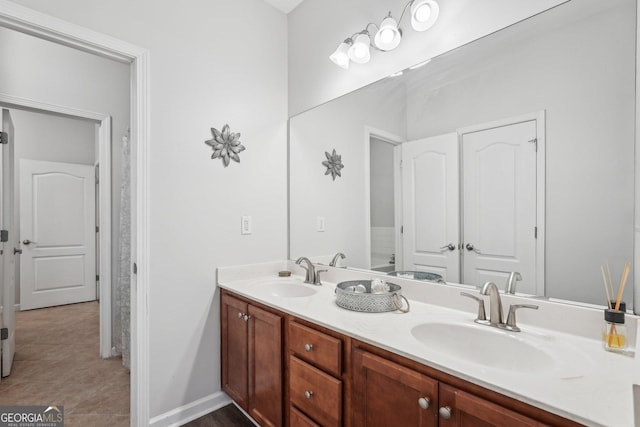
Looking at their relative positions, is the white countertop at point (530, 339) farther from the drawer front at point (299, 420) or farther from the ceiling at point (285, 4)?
the ceiling at point (285, 4)

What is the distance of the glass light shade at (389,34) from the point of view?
1.63 metres

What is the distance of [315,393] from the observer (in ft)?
4.38

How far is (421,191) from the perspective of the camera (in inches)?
63.2

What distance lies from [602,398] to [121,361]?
124 inches

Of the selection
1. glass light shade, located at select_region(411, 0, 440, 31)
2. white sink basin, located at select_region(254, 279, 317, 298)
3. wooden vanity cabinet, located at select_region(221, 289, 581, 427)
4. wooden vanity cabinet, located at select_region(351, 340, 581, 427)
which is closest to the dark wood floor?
wooden vanity cabinet, located at select_region(221, 289, 581, 427)

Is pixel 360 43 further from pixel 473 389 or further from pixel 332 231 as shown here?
pixel 473 389

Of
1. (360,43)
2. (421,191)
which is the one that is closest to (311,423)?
(421,191)

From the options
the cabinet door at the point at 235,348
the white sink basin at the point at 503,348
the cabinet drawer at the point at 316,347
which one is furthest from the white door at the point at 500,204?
the cabinet door at the point at 235,348

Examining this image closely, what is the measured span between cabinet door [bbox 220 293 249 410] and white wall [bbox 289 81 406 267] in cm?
62

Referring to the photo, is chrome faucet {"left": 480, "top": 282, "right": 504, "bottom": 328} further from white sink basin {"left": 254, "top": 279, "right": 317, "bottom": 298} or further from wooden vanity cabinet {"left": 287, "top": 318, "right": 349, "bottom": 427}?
white sink basin {"left": 254, "top": 279, "right": 317, "bottom": 298}

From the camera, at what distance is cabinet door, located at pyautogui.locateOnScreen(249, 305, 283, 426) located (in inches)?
61.1

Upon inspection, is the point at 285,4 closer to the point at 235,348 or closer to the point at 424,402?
the point at 235,348

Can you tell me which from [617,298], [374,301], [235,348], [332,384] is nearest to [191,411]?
[235,348]

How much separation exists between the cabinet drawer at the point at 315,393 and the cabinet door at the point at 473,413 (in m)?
0.45
